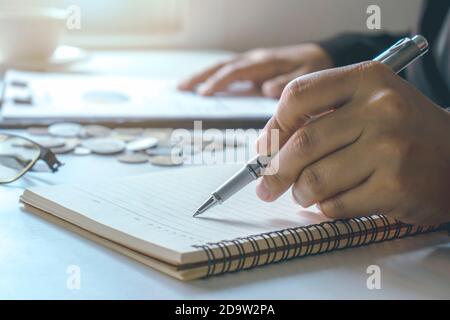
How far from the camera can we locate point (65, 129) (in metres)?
0.98

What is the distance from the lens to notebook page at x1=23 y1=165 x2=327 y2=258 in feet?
1.98

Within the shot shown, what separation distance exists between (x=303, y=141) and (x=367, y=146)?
0.17ft

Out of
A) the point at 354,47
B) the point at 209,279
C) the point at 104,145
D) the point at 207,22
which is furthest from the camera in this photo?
the point at 207,22

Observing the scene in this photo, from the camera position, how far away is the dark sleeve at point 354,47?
55.2 inches

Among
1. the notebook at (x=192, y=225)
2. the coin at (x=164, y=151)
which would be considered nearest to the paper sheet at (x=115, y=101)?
the coin at (x=164, y=151)

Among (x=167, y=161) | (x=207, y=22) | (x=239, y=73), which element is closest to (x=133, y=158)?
(x=167, y=161)

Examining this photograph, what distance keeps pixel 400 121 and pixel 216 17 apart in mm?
1265

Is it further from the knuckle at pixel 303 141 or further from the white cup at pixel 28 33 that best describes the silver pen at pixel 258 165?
the white cup at pixel 28 33

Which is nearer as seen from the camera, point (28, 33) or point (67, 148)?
point (67, 148)

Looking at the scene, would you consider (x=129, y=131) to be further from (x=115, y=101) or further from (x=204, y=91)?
(x=204, y=91)

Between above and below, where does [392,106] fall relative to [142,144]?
above

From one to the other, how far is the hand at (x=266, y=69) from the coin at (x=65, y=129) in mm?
303
